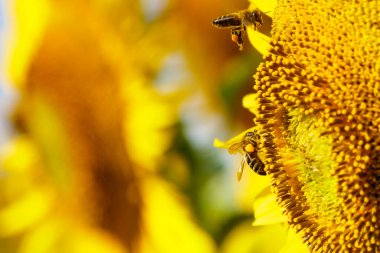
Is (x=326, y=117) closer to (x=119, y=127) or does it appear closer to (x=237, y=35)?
(x=237, y=35)

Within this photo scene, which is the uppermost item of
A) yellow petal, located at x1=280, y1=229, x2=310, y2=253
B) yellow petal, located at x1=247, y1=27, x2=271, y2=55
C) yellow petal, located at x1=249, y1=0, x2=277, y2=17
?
yellow petal, located at x1=249, y1=0, x2=277, y2=17

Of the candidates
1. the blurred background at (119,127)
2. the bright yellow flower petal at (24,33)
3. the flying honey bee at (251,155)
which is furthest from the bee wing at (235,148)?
the bright yellow flower petal at (24,33)

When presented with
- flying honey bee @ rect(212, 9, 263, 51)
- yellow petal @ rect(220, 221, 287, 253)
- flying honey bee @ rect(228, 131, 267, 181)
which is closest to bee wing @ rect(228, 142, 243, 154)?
flying honey bee @ rect(228, 131, 267, 181)

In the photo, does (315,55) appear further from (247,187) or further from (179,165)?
(179,165)

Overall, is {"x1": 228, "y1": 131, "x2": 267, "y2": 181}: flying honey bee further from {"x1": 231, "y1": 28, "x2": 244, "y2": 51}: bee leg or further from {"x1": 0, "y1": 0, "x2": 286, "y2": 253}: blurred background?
{"x1": 0, "y1": 0, "x2": 286, "y2": 253}: blurred background

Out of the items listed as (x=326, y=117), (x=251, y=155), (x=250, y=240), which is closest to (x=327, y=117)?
(x=326, y=117)

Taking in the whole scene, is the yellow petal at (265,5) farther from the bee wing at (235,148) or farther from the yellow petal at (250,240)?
the yellow petal at (250,240)
